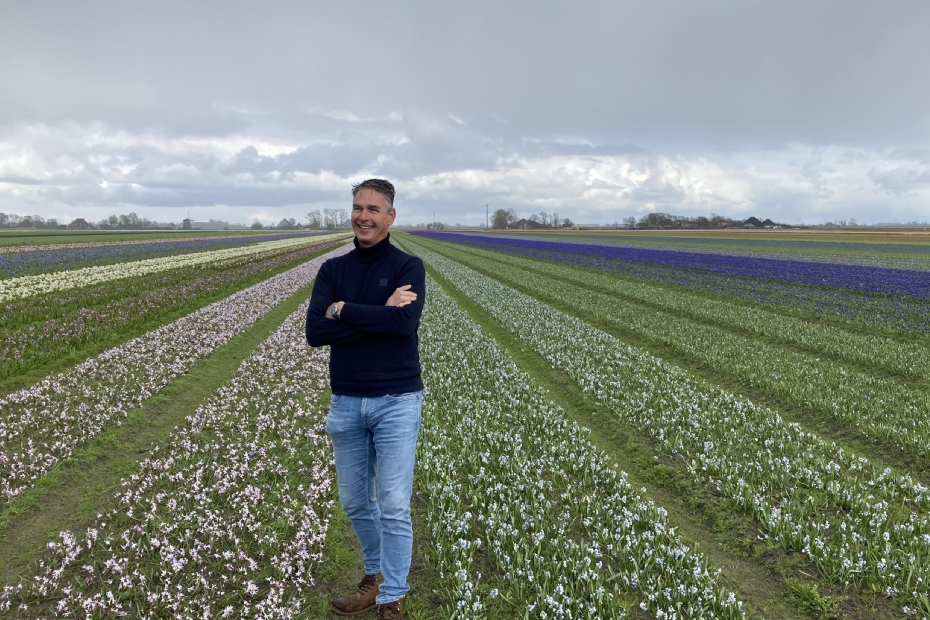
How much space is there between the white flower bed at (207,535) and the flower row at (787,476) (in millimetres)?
5420

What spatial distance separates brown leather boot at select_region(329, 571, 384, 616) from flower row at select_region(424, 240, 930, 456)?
342 inches

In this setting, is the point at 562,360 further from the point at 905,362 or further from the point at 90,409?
the point at 90,409

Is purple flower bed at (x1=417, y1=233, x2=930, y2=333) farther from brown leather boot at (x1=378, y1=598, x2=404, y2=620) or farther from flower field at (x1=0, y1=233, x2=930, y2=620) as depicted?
brown leather boot at (x1=378, y1=598, x2=404, y2=620)

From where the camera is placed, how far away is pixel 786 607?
501 centimetres

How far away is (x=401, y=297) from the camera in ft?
13.1

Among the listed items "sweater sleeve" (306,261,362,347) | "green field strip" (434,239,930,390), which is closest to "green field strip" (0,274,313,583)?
"sweater sleeve" (306,261,362,347)

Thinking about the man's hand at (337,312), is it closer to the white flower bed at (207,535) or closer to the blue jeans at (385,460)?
the blue jeans at (385,460)

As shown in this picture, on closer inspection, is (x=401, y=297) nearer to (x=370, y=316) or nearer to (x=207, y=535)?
(x=370, y=316)

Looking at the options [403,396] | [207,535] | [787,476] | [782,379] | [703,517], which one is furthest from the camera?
[782,379]

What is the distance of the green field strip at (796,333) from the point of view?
12.9 metres

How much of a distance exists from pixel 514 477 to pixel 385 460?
3.66 meters

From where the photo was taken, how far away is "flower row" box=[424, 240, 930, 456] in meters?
9.20

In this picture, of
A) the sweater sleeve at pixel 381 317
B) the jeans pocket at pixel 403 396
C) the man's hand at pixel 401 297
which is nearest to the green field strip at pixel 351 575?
the jeans pocket at pixel 403 396

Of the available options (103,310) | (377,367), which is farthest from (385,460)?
(103,310)
